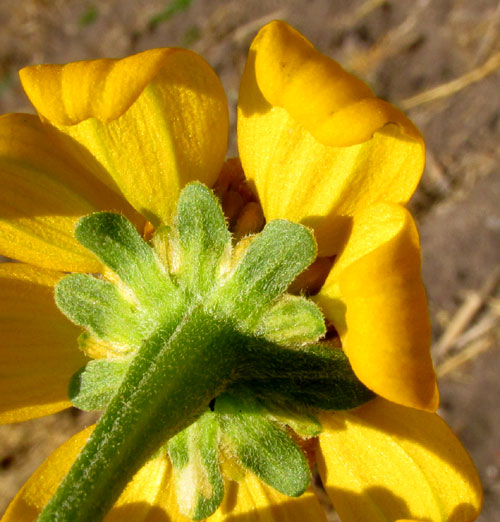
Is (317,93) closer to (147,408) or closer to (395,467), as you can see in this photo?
(147,408)

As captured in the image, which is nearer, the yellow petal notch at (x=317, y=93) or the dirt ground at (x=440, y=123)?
the yellow petal notch at (x=317, y=93)

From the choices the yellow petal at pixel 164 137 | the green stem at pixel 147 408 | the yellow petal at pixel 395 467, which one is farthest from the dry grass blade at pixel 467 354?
the green stem at pixel 147 408

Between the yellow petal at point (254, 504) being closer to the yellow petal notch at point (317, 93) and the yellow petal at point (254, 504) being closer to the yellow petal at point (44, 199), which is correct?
the yellow petal at point (44, 199)

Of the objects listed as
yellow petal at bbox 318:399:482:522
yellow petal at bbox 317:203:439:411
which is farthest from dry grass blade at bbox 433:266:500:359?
yellow petal at bbox 317:203:439:411

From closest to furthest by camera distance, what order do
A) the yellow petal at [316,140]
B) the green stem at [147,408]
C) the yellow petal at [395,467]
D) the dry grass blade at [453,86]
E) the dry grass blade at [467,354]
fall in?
the green stem at [147,408], the yellow petal at [316,140], the yellow petal at [395,467], the dry grass blade at [467,354], the dry grass blade at [453,86]

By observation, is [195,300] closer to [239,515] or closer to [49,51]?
[239,515]

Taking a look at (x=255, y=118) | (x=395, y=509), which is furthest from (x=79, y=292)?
(x=395, y=509)
